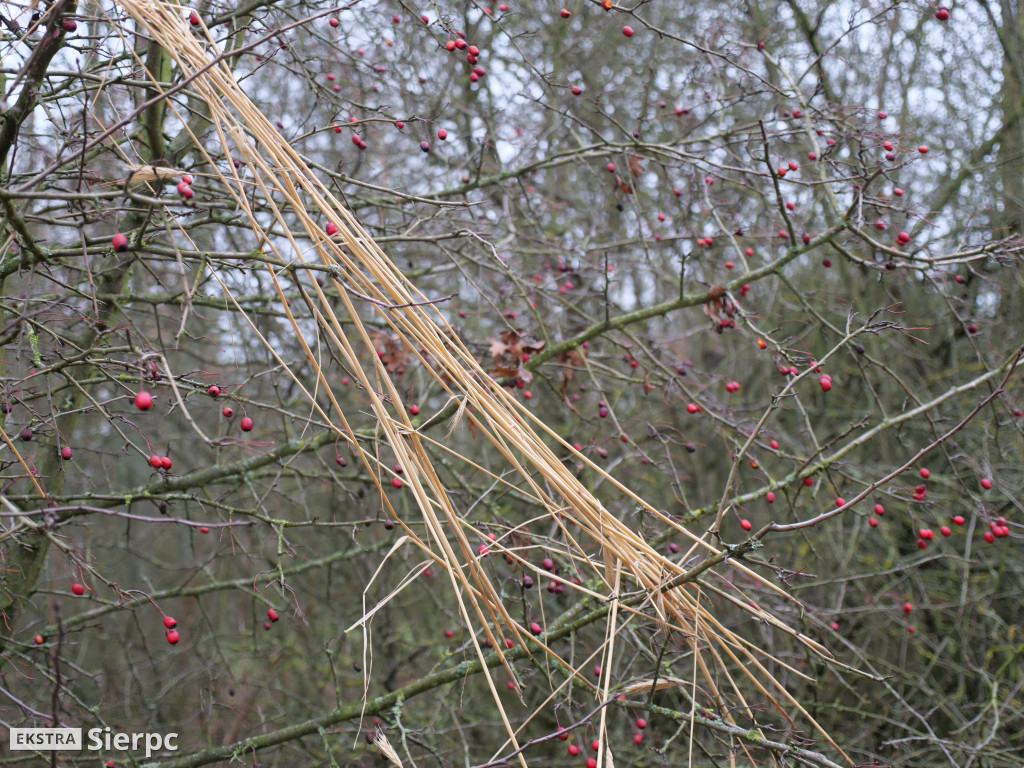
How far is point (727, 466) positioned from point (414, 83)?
10.4 ft

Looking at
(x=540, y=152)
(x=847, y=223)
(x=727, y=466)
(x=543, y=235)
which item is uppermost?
(x=540, y=152)

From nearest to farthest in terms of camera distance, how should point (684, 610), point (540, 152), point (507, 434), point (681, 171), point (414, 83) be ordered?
point (507, 434), point (684, 610), point (681, 171), point (414, 83), point (540, 152)

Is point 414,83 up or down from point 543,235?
up

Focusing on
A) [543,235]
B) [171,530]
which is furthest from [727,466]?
[171,530]

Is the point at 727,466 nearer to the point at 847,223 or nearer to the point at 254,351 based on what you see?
the point at 847,223

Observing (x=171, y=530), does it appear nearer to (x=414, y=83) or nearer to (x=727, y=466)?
(x=414, y=83)

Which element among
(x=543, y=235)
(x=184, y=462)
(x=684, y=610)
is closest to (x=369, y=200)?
(x=543, y=235)

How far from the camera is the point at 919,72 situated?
194 inches

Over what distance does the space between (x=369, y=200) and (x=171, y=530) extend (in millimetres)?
3913

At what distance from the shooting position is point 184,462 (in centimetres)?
517

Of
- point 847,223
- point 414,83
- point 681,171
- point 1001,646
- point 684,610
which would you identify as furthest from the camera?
point 414,83

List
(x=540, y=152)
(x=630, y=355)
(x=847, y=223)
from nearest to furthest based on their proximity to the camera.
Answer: (x=847, y=223) < (x=630, y=355) < (x=540, y=152)

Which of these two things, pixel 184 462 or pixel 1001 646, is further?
pixel 184 462

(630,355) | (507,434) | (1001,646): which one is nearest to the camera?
(507,434)
